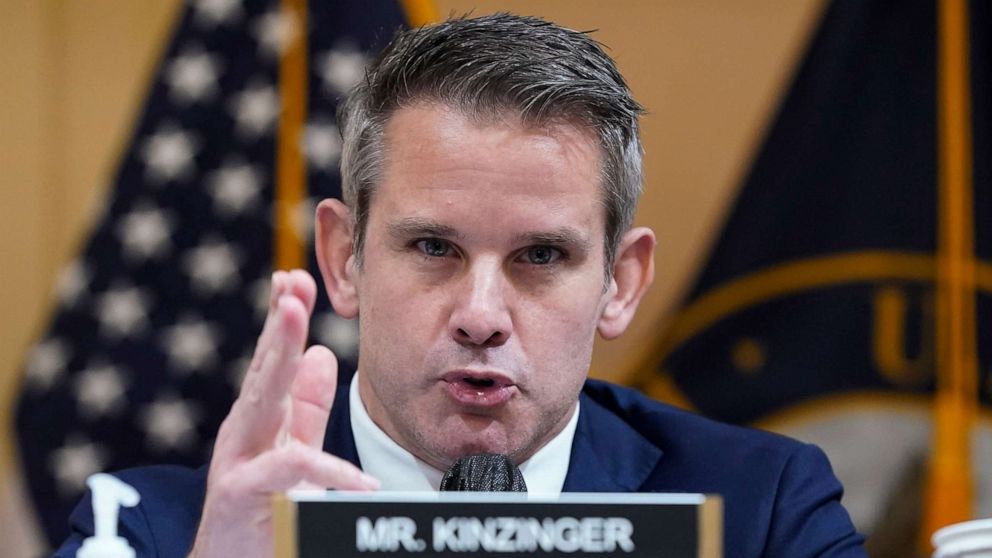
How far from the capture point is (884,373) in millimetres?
3221

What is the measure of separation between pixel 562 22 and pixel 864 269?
1.00 meters

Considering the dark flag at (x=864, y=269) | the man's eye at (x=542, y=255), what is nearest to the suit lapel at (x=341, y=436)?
the man's eye at (x=542, y=255)

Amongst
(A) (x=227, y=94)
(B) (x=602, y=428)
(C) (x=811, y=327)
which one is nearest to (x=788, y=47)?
(C) (x=811, y=327)

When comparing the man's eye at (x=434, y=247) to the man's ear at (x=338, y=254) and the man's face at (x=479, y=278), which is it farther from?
the man's ear at (x=338, y=254)

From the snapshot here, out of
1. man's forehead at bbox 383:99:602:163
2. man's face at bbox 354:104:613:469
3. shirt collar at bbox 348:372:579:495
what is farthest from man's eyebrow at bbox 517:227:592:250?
shirt collar at bbox 348:372:579:495

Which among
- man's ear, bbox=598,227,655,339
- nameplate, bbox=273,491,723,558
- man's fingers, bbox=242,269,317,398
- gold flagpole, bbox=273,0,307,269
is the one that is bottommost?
nameplate, bbox=273,491,723,558

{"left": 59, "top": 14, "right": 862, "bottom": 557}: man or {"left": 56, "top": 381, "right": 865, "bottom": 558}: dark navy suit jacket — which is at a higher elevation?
{"left": 59, "top": 14, "right": 862, "bottom": 557}: man

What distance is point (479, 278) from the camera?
5.87 ft

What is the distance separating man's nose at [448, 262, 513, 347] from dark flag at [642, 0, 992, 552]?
156 cm

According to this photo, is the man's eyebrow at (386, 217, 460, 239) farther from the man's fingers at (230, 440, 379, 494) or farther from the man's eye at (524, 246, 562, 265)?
the man's fingers at (230, 440, 379, 494)

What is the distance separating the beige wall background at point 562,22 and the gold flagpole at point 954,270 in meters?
0.37

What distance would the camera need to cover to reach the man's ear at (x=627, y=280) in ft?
7.00

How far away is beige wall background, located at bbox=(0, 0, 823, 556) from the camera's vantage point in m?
3.43

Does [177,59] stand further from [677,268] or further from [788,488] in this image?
[788,488]
